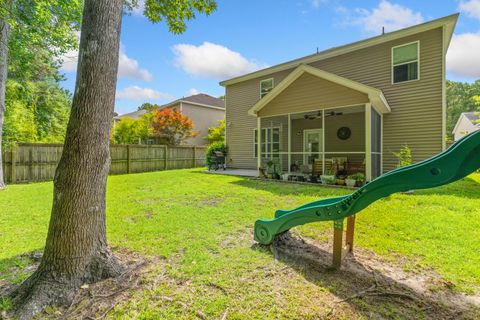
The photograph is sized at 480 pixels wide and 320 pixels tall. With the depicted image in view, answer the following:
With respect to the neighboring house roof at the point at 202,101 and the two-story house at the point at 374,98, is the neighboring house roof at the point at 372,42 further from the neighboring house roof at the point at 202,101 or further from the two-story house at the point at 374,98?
the neighboring house roof at the point at 202,101

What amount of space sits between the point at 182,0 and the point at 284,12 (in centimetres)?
504

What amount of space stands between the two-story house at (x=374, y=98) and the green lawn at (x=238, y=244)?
2789 mm

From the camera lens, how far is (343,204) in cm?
275

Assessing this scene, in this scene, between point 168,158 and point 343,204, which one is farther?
point 168,158

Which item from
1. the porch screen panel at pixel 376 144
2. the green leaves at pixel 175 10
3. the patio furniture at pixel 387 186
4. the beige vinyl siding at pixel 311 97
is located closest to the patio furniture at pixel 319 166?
the porch screen panel at pixel 376 144

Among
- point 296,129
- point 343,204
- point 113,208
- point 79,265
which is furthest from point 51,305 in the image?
point 296,129

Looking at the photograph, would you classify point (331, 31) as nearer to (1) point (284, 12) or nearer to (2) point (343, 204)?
(1) point (284, 12)

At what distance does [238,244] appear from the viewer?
347 centimetres

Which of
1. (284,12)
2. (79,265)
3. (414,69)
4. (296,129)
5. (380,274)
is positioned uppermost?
(284,12)

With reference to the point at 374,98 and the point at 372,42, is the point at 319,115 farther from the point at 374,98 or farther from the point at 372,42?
the point at 372,42

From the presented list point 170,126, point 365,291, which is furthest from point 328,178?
point 170,126

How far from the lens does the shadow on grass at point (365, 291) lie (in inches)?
80.4

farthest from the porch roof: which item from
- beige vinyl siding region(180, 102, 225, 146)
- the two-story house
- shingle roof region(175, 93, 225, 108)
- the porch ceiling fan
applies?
shingle roof region(175, 93, 225, 108)

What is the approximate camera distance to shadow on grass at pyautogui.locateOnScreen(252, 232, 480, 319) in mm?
2041
